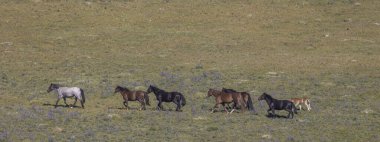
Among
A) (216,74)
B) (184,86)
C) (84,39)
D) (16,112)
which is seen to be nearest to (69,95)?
(16,112)

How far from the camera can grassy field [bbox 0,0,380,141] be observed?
37.1 meters

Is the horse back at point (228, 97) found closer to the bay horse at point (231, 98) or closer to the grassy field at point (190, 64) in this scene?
the bay horse at point (231, 98)

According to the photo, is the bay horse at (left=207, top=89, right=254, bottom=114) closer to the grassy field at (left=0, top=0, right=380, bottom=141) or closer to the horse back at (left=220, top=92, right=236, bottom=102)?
the horse back at (left=220, top=92, right=236, bottom=102)

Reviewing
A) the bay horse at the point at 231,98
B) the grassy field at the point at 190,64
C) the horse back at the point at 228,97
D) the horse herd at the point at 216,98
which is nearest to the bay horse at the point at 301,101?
the grassy field at the point at 190,64

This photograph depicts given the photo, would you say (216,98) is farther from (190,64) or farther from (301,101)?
(190,64)

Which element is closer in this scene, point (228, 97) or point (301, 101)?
point (228, 97)

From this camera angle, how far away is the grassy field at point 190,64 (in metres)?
37.1

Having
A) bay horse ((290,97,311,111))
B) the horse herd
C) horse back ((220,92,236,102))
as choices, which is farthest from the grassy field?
horse back ((220,92,236,102))

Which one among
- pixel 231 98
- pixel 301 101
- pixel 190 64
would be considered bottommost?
pixel 301 101

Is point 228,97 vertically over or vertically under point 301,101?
over

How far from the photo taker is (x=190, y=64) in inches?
2532

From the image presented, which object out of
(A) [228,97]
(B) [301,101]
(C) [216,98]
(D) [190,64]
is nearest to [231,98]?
(A) [228,97]

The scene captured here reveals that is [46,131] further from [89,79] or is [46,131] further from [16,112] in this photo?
[89,79]

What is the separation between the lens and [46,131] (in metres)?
35.5
